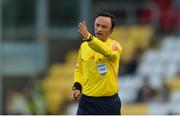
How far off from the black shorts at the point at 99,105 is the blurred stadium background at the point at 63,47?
7.39m

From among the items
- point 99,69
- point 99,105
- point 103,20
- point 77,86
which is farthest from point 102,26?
point 99,105

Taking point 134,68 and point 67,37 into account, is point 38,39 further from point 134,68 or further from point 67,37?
point 134,68

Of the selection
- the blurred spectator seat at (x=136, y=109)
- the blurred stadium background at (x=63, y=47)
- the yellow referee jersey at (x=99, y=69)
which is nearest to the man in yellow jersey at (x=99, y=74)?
the yellow referee jersey at (x=99, y=69)

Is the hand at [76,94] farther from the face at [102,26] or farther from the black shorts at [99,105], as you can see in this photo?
the face at [102,26]

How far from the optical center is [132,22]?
65.4ft

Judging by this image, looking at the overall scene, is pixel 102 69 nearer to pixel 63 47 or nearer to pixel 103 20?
pixel 103 20

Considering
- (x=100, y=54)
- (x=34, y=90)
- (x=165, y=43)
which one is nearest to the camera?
(x=100, y=54)

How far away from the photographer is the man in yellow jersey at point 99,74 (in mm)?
9445

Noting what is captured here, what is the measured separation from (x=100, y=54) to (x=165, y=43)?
31.6 ft

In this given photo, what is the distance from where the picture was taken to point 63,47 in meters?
20.2

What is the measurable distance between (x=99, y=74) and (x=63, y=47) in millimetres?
10682

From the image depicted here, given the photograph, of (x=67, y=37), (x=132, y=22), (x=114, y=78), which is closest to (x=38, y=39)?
(x=67, y=37)

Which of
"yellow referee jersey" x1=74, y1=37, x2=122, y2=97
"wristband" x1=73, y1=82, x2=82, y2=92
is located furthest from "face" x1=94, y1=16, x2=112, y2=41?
"wristband" x1=73, y1=82, x2=82, y2=92

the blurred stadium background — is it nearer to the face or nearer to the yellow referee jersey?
the yellow referee jersey
